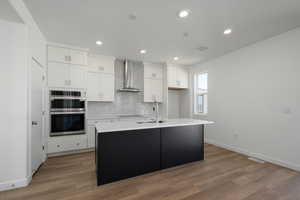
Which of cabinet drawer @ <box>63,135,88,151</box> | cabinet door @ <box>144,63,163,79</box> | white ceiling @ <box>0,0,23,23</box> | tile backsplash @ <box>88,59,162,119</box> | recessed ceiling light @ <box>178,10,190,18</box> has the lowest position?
cabinet drawer @ <box>63,135,88,151</box>

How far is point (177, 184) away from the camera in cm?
212

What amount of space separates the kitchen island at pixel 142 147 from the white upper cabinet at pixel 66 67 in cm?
172

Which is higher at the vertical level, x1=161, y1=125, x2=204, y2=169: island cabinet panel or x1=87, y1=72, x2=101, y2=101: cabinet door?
x1=87, y1=72, x2=101, y2=101: cabinet door

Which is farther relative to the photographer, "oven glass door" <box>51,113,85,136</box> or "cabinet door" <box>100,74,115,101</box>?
"cabinet door" <box>100,74,115,101</box>

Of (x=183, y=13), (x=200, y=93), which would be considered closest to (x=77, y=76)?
(x=183, y=13)

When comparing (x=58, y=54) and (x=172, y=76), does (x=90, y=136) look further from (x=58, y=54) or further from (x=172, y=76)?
(x=172, y=76)

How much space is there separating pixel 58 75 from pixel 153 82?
9.33ft

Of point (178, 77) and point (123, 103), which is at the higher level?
point (178, 77)

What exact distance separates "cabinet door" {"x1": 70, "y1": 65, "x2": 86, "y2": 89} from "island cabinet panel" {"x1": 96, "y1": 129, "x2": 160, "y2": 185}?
6.77 feet

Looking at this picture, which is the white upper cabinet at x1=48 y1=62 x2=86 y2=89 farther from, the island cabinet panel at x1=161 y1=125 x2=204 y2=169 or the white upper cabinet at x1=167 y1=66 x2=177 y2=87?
the white upper cabinet at x1=167 y1=66 x2=177 y2=87

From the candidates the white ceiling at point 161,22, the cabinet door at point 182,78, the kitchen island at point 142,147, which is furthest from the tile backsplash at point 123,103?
the kitchen island at point 142,147

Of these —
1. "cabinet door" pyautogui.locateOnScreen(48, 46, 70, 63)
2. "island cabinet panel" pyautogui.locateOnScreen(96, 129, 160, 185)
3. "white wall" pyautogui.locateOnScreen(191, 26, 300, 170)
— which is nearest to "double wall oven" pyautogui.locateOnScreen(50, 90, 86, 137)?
"cabinet door" pyautogui.locateOnScreen(48, 46, 70, 63)

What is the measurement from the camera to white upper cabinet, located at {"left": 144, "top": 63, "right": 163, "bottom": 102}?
469 cm

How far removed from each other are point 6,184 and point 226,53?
17.9 ft
